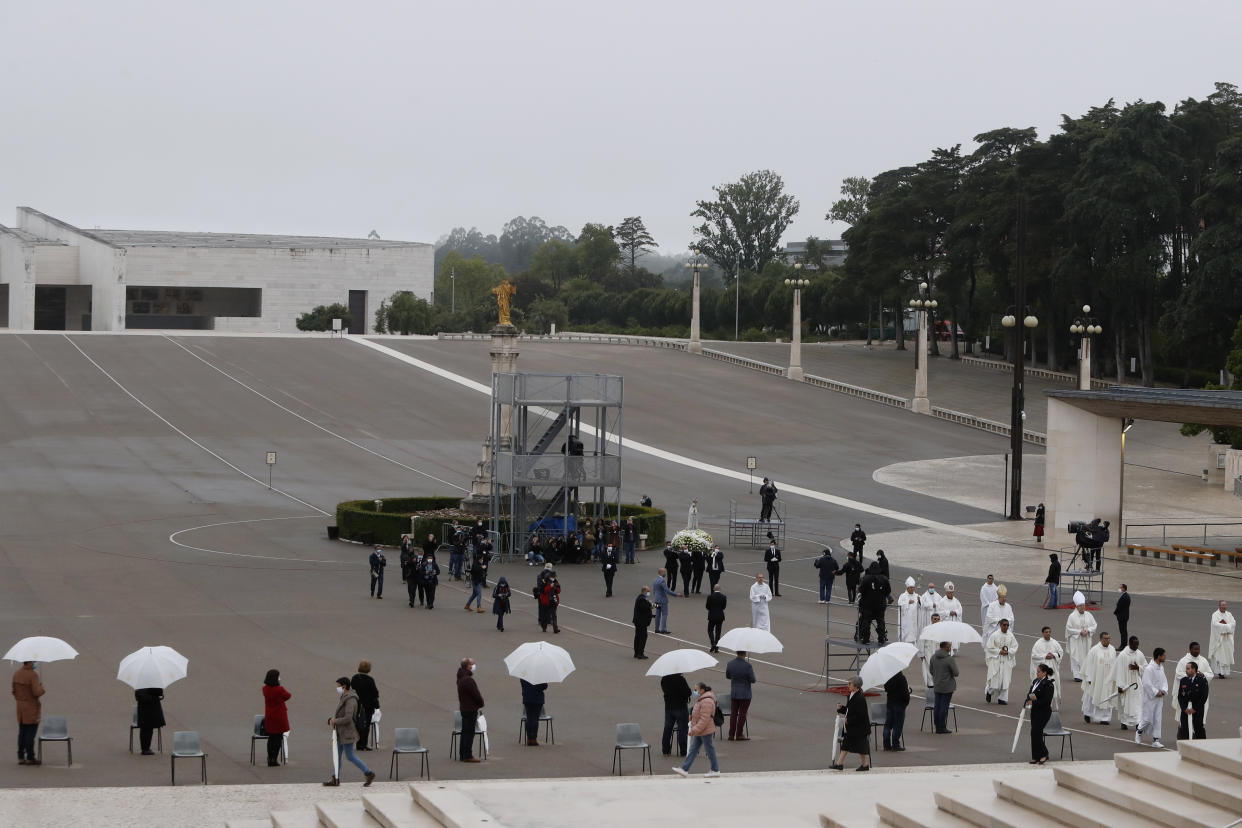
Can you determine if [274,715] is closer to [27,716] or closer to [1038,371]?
[27,716]

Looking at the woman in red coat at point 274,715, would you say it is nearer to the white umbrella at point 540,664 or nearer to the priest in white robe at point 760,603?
the white umbrella at point 540,664

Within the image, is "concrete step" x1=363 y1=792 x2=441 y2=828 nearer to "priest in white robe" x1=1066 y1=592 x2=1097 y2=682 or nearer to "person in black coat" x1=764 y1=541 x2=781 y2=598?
"priest in white robe" x1=1066 y1=592 x2=1097 y2=682

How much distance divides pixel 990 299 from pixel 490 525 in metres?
67.4

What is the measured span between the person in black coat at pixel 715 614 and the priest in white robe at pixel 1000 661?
14.8 feet

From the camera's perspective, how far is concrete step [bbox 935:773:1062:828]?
12688 mm

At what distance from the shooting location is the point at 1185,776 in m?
12.7

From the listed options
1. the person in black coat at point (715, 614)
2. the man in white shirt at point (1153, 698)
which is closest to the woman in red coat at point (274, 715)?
the person in black coat at point (715, 614)

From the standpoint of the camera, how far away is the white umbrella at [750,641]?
18.3 meters

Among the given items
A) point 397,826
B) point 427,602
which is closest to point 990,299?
point 427,602

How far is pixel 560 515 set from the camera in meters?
37.4

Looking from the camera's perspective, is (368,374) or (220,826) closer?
(220,826)

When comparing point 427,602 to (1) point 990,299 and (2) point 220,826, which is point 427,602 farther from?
(1) point 990,299

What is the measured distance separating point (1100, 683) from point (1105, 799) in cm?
648

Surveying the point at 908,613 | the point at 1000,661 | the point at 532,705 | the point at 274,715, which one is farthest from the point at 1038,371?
the point at 274,715
